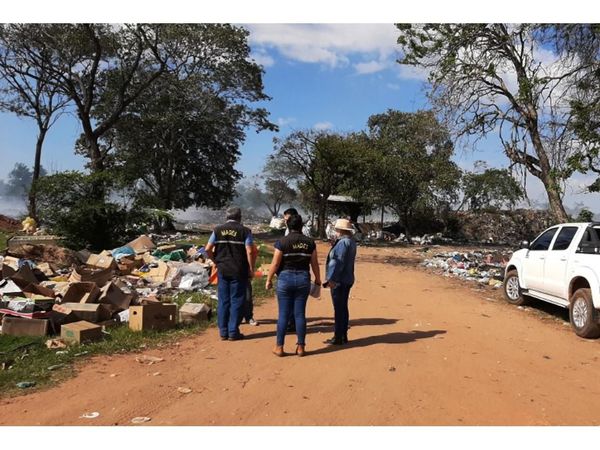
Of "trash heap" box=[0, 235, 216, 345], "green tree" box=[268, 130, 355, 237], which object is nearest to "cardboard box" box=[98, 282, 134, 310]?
"trash heap" box=[0, 235, 216, 345]

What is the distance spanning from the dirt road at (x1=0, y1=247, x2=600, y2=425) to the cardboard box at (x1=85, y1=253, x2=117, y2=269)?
18.1 feet

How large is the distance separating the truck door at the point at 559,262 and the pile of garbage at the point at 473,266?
4.35 metres

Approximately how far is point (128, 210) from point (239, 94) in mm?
16368

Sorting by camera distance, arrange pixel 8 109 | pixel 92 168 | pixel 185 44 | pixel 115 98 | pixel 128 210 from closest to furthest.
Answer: pixel 128 210, pixel 92 168, pixel 185 44, pixel 115 98, pixel 8 109

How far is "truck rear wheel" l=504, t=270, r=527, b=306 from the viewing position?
1084cm

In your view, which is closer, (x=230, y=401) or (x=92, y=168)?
(x=230, y=401)

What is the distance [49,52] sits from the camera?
25906 millimetres

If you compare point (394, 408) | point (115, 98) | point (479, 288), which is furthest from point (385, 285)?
point (115, 98)

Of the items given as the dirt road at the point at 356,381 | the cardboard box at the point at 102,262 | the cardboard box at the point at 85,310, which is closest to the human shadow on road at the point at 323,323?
the dirt road at the point at 356,381

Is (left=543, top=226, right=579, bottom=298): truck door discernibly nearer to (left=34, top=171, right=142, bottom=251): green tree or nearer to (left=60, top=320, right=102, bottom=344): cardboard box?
(left=60, top=320, right=102, bottom=344): cardboard box

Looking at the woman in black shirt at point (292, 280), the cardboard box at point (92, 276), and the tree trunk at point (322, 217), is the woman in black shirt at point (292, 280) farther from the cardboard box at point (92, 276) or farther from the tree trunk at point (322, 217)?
the tree trunk at point (322, 217)

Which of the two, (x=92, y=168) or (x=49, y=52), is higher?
(x=49, y=52)

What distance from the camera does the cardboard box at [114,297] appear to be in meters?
8.54

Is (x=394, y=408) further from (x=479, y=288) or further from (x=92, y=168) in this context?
(x=92, y=168)
